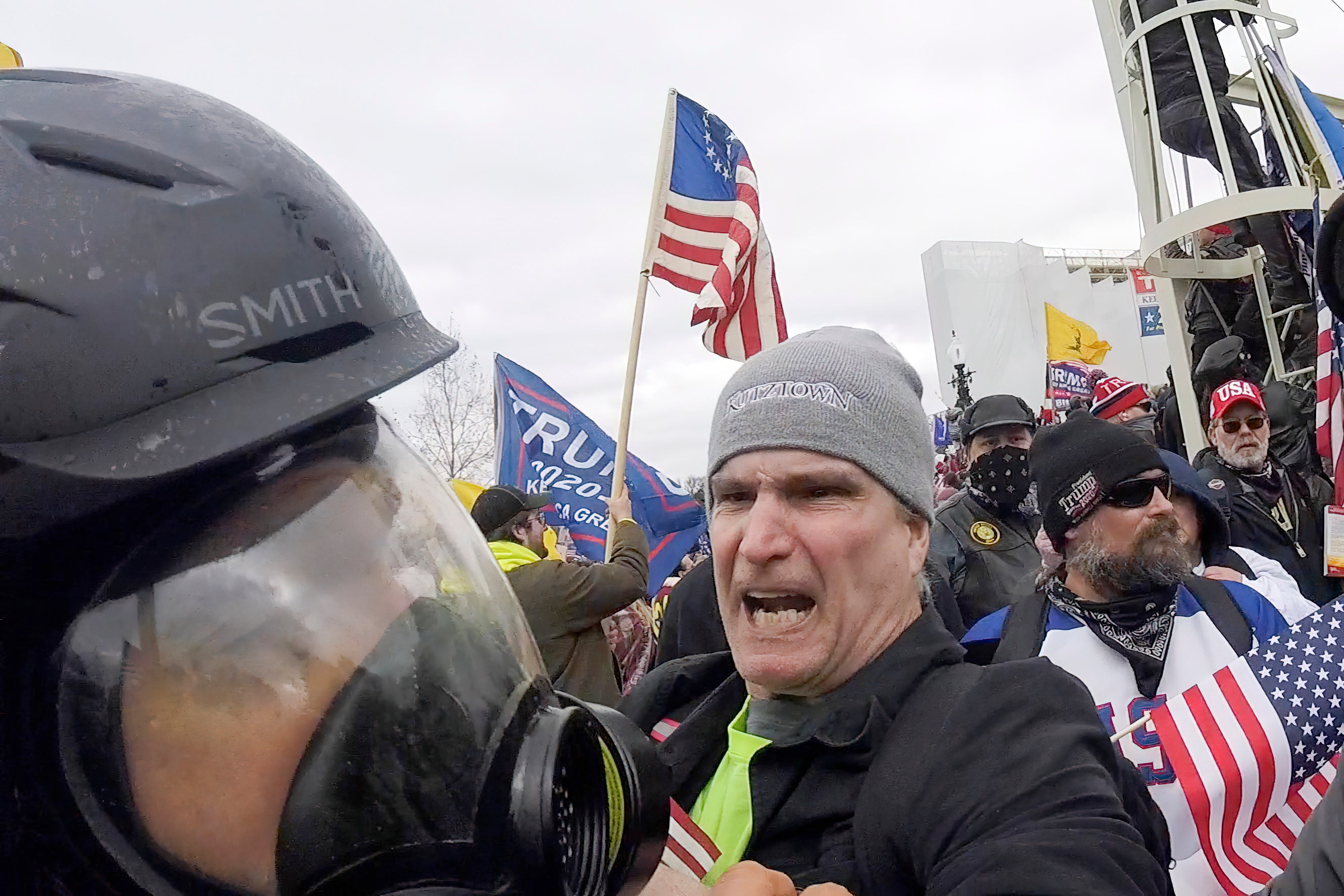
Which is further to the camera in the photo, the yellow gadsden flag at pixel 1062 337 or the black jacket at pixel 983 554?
the yellow gadsden flag at pixel 1062 337

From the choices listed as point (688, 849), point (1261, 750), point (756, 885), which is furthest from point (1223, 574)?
point (756, 885)

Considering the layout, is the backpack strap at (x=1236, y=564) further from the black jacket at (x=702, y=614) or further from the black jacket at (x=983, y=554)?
the black jacket at (x=702, y=614)

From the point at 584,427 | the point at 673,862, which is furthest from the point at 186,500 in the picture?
the point at 584,427

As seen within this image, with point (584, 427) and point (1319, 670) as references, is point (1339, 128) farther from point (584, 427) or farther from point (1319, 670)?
point (1319, 670)

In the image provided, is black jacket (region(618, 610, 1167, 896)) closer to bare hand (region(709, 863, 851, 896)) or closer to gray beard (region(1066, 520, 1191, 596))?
bare hand (region(709, 863, 851, 896))

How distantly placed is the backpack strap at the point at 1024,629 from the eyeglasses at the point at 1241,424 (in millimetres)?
2960

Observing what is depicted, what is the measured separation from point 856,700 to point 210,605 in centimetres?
100

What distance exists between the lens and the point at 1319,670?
2.21 metres

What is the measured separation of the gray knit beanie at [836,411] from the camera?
5.31ft

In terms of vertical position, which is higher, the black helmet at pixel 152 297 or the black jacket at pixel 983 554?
the black helmet at pixel 152 297

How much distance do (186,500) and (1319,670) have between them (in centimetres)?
246

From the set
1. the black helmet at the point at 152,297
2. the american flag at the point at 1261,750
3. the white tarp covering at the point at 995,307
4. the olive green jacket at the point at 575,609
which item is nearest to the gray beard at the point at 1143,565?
the american flag at the point at 1261,750

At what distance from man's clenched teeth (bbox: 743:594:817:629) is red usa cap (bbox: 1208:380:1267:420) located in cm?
462

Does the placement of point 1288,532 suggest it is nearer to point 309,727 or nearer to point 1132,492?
point 1132,492
